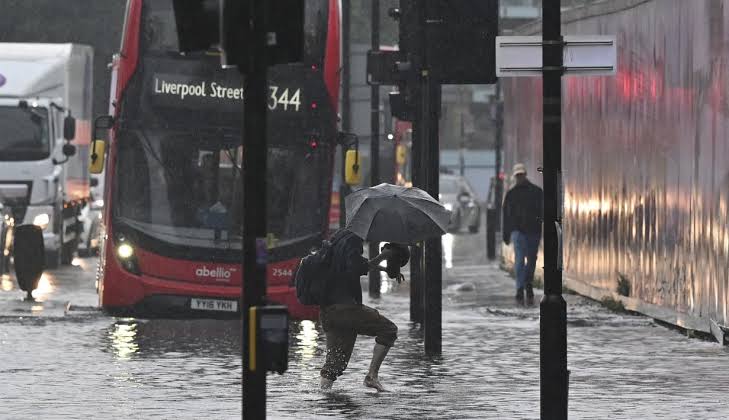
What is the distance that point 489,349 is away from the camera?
1919 centimetres

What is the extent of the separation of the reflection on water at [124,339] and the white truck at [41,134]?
38.5 ft

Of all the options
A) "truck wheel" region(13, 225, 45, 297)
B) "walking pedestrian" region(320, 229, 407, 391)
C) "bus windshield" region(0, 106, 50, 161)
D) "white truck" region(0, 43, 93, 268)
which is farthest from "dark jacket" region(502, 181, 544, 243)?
"walking pedestrian" region(320, 229, 407, 391)

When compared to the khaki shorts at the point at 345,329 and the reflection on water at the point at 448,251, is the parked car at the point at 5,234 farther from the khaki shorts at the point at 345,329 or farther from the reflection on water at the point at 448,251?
the khaki shorts at the point at 345,329

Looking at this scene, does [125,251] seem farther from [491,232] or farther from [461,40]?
[491,232]

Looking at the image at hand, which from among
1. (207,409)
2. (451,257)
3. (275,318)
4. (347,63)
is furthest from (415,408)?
(451,257)

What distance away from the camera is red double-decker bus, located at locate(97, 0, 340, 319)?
846 inches

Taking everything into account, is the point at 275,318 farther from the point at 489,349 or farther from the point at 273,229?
the point at 273,229

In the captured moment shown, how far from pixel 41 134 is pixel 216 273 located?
45.7 feet

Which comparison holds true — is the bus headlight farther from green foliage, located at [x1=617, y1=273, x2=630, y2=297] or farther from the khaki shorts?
the khaki shorts

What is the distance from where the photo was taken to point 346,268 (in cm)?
1515

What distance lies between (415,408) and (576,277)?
1421 centimetres

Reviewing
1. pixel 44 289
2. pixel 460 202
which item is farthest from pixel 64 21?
pixel 44 289

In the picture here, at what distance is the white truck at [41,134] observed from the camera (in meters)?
34.8

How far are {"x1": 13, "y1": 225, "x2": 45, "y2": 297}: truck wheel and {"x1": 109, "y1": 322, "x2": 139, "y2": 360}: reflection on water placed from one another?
3.57m
